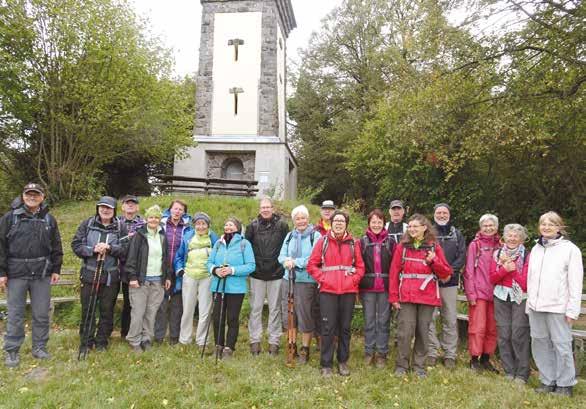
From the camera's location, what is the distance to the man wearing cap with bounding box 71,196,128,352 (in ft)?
17.1

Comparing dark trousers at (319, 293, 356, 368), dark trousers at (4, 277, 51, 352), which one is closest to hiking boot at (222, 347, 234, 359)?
dark trousers at (319, 293, 356, 368)

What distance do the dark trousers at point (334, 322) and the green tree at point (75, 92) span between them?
35.3ft

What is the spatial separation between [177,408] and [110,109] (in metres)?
11.5

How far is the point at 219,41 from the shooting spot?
17734 mm

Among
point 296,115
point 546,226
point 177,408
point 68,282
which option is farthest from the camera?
point 296,115

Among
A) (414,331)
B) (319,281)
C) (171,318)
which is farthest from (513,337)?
(171,318)

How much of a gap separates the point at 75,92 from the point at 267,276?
10.4 metres

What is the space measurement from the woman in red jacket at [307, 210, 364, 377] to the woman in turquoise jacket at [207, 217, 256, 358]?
853mm

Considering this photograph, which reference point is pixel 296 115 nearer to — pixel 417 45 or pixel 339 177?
pixel 339 177

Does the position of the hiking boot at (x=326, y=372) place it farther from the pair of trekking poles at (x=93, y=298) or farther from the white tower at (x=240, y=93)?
the white tower at (x=240, y=93)

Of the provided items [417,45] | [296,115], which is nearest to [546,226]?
[417,45]

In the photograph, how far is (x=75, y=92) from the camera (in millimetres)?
12773

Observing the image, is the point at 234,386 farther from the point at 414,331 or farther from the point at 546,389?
the point at 546,389

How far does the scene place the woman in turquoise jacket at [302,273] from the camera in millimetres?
5156
